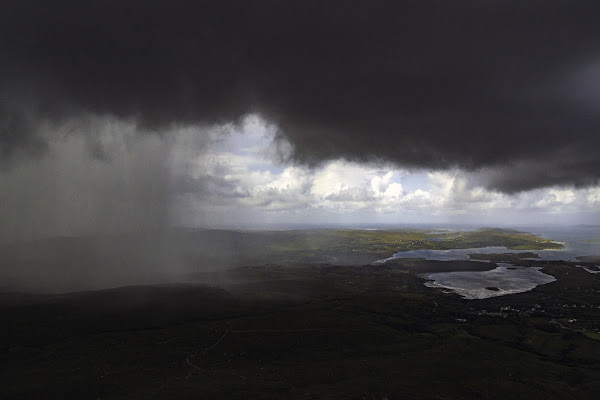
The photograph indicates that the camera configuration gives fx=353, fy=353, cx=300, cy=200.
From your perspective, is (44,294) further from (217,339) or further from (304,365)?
(304,365)

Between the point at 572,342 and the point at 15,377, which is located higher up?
the point at 15,377

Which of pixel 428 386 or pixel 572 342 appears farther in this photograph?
pixel 572 342

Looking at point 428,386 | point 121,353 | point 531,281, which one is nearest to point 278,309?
point 121,353

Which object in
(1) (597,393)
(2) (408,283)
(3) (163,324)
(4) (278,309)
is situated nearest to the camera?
(1) (597,393)

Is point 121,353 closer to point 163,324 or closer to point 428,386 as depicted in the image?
point 163,324

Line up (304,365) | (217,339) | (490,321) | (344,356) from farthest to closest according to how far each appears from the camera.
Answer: (490,321) → (217,339) → (344,356) → (304,365)

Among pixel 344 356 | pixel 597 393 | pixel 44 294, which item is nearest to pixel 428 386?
pixel 344 356
